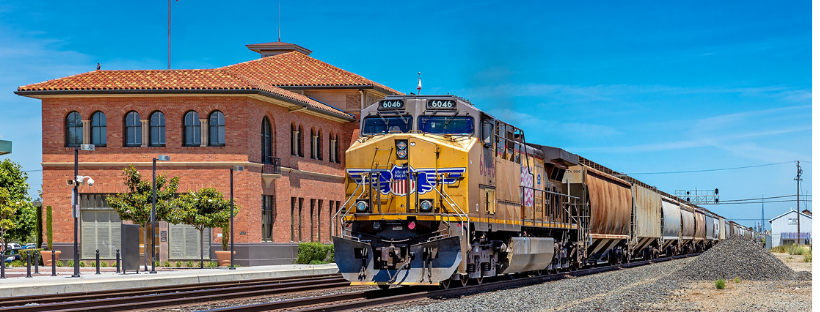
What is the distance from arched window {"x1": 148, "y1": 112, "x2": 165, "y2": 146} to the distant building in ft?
386

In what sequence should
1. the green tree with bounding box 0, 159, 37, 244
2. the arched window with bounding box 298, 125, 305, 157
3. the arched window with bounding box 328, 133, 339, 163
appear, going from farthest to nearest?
the green tree with bounding box 0, 159, 37, 244 → the arched window with bounding box 328, 133, 339, 163 → the arched window with bounding box 298, 125, 305, 157

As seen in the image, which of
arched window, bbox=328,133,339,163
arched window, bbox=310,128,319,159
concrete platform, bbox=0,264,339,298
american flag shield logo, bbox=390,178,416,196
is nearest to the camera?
american flag shield logo, bbox=390,178,416,196

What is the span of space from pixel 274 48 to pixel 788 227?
11328cm

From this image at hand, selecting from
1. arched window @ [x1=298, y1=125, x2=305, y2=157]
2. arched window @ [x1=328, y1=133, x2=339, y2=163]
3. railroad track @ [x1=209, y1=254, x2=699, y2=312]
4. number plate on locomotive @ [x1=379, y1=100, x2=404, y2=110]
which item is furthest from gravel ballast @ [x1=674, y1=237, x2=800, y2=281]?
arched window @ [x1=328, y1=133, x2=339, y2=163]

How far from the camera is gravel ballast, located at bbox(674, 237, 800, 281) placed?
26906 mm

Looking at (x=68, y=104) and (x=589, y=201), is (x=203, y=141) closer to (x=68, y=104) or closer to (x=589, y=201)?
(x=68, y=104)

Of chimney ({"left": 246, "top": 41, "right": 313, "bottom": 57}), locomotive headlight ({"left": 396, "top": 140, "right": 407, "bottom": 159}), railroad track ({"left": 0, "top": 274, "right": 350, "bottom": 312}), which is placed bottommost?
railroad track ({"left": 0, "top": 274, "right": 350, "bottom": 312})

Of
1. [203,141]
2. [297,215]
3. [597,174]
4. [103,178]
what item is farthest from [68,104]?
[597,174]

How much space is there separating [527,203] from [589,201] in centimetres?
646

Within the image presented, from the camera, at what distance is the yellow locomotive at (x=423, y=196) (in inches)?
739

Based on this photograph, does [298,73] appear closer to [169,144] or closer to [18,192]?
[169,144]

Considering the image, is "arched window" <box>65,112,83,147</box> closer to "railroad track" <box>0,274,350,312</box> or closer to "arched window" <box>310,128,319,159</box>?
"arched window" <box>310,128,319,159</box>

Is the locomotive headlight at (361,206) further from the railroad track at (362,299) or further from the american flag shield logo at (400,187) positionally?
the railroad track at (362,299)

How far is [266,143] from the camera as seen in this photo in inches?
1700
